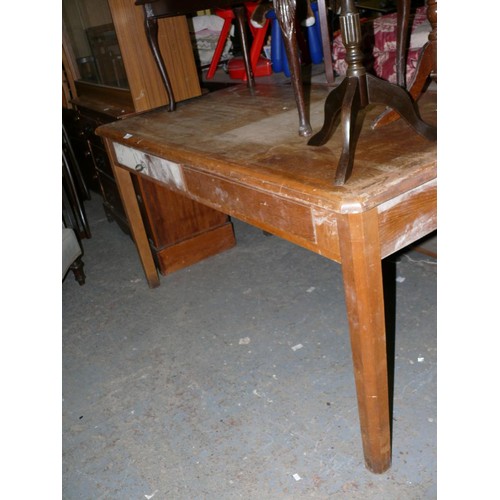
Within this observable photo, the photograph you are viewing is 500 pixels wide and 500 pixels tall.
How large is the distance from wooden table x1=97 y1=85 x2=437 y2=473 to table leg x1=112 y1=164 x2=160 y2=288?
1.63 feet

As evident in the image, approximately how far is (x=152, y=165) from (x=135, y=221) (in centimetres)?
61

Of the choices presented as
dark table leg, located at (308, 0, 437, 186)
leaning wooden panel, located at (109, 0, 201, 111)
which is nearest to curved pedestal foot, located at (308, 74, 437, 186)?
dark table leg, located at (308, 0, 437, 186)

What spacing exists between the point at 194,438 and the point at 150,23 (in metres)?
1.48

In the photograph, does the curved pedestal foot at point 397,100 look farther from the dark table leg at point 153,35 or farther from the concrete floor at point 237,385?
the dark table leg at point 153,35

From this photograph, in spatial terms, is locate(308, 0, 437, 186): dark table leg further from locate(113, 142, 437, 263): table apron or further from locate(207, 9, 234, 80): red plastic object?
locate(207, 9, 234, 80): red plastic object

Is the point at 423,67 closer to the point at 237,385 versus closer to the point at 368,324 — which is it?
the point at 368,324

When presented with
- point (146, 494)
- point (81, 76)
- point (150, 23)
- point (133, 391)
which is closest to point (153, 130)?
point (150, 23)

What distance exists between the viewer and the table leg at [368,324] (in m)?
0.95

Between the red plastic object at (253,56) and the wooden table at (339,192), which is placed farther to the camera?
the red plastic object at (253,56)

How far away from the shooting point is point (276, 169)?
1101mm

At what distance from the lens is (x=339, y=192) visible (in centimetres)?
94

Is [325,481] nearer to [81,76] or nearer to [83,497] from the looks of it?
[83,497]

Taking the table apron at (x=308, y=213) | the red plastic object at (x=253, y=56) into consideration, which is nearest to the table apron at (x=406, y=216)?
the table apron at (x=308, y=213)

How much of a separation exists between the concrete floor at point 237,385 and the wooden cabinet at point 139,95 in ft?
0.53
